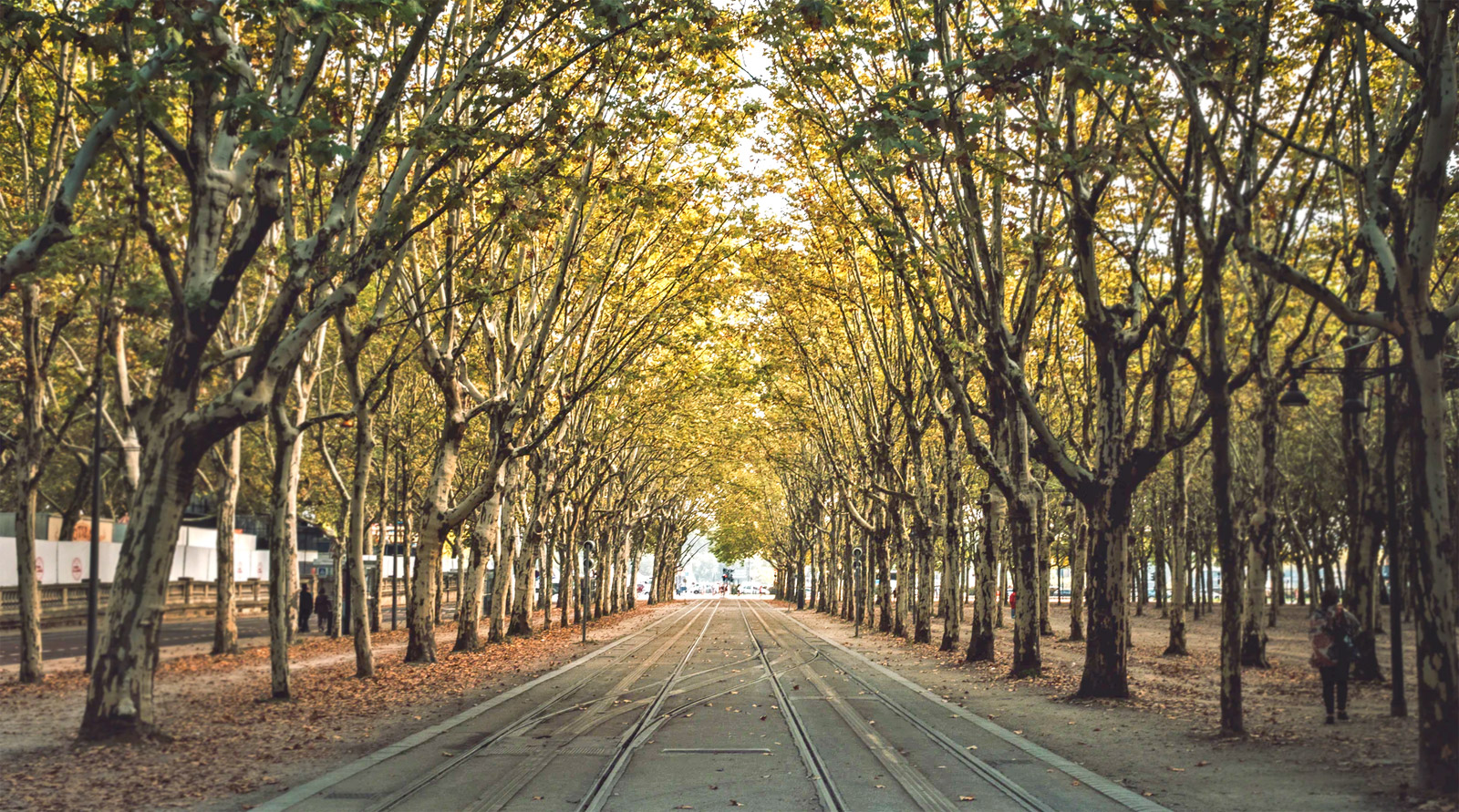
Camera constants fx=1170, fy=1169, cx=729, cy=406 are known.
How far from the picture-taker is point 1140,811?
332 inches

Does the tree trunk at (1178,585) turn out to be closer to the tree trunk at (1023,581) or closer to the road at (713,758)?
the tree trunk at (1023,581)

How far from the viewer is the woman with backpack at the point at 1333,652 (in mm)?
13461

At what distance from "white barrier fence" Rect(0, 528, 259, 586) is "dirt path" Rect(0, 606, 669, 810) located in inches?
278

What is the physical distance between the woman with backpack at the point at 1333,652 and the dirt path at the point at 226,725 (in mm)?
10419

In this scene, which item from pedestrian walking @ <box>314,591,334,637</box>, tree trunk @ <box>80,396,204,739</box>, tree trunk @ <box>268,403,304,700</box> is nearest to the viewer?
tree trunk @ <box>80,396,204,739</box>

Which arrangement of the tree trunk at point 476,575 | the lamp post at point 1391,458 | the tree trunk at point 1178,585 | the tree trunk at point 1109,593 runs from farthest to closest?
1. the tree trunk at point 476,575
2. the tree trunk at point 1178,585
3. the tree trunk at point 1109,593
4. the lamp post at point 1391,458

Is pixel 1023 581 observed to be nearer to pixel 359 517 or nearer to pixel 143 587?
pixel 359 517

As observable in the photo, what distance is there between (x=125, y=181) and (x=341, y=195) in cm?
691

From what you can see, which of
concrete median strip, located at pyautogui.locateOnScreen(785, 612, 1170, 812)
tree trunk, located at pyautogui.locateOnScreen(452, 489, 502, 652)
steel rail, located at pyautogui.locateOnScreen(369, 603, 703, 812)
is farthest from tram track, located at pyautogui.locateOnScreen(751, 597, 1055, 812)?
tree trunk, located at pyautogui.locateOnScreen(452, 489, 502, 652)

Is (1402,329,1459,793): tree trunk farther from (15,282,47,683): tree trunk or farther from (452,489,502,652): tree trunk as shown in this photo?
(452,489,502,652): tree trunk

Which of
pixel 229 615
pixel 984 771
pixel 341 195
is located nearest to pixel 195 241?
pixel 341 195

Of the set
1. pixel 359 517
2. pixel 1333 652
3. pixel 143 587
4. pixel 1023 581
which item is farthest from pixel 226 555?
pixel 1333 652

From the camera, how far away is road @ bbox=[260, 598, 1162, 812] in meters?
8.92

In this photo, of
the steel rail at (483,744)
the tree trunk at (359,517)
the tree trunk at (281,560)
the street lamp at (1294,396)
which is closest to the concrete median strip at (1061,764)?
the steel rail at (483,744)
